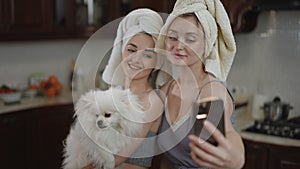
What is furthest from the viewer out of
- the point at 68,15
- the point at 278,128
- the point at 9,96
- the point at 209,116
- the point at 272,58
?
the point at 68,15

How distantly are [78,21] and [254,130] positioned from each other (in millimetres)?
1583

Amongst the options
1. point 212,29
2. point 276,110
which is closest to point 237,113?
point 276,110

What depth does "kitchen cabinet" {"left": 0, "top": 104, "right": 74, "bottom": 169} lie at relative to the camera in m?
2.46

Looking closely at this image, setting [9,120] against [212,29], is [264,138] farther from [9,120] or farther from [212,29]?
[9,120]

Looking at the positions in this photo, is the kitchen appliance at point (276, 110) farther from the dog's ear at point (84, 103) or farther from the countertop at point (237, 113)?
the dog's ear at point (84, 103)

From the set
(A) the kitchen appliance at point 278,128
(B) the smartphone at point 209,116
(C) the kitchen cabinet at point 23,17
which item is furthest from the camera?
(C) the kitchen cabinet at point 23,17

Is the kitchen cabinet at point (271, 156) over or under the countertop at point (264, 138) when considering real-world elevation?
under

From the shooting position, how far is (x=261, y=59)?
2.75 metres

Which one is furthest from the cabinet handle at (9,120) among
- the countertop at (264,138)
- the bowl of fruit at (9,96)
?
the countertop at (264,138)

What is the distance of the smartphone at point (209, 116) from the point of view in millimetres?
696

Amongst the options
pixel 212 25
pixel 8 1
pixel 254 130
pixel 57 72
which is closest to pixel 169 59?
pixel 212 25

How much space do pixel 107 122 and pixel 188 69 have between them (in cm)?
22

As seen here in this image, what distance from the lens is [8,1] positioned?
8.31ft

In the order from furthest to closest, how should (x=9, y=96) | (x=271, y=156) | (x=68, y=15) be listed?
(x=68, y=15) → (x=9, y=96) → (x=271, y=156)
